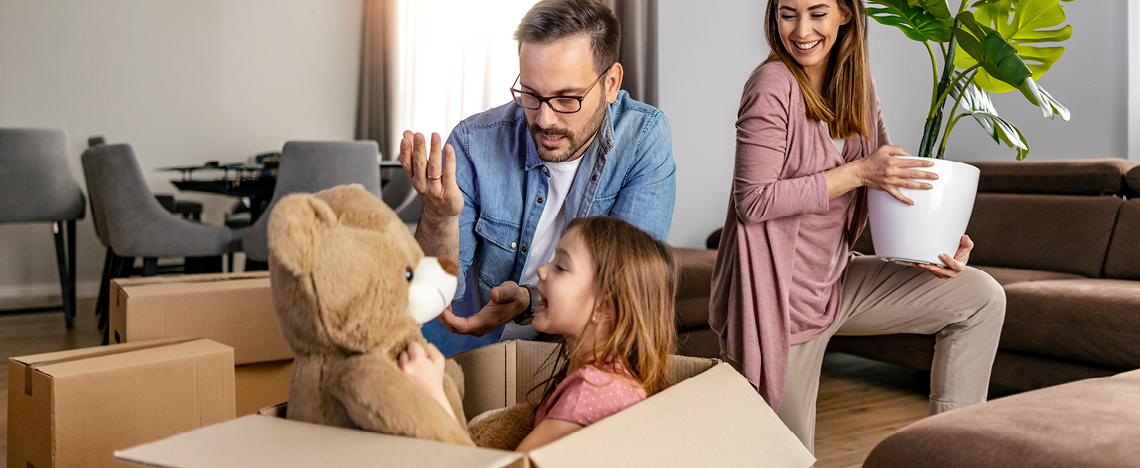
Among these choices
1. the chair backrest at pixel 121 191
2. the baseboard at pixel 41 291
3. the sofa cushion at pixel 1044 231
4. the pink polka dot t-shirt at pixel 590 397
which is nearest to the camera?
the pink polka dot t-shirt at pixel 590 397

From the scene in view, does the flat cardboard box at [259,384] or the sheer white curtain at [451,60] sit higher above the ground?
the sheer white curtain at [451,60]

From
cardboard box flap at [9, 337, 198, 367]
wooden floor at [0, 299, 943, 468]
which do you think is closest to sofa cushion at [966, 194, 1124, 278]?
wooden floor at [0, 299, 943, 468]

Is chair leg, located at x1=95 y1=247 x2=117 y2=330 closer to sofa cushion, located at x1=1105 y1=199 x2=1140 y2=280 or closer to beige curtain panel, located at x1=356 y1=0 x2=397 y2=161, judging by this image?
beige curtain panel, located at x1=356 y1=0 x2=397 y2=161

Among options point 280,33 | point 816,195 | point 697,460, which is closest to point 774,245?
point 816,195

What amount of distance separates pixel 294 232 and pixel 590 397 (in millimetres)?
400

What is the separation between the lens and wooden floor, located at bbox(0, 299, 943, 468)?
2.02m

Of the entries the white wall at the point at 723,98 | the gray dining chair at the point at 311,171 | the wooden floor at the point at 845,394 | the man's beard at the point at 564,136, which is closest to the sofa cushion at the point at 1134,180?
the wooden floor at the point at 845,394

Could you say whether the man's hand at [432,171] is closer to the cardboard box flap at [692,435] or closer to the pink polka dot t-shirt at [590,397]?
the pink polka dot t-shirt at [590,397]

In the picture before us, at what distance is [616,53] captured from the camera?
1394 millimetres

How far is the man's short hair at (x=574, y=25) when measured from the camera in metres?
1.26

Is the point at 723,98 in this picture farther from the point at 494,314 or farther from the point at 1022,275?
the point at 494,314

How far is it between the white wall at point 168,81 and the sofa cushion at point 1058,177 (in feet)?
14.7

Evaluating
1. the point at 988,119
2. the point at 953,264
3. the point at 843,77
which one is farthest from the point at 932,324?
the point at 843,77

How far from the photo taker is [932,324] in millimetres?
1467
